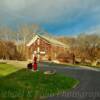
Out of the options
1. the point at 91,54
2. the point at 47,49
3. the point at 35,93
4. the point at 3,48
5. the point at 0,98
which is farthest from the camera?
the point at 47,49

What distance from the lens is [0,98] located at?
13883 mm

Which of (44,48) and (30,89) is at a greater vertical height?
(44,48)

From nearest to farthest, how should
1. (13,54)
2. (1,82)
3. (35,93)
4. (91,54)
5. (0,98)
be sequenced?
(0,98) < (35,93) < (1,82) < (13,54) < (91,54)

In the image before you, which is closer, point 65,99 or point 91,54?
point 65,99

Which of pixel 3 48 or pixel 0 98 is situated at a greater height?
pixel 3 48

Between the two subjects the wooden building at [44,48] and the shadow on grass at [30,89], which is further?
the wooden building at [44,48]

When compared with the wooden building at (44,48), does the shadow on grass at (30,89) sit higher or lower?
A: lower

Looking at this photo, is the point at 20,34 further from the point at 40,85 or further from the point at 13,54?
the point at 40,85

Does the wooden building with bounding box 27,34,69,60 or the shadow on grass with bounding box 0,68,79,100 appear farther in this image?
the wooden building with bounding box 27,34,69,60

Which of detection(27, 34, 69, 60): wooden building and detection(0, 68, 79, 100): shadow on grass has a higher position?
detection(27, 34, 69, 60): wooden building

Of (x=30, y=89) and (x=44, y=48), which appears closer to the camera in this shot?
(x=30, y=89)

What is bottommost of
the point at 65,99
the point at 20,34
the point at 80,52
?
the point at 65,99

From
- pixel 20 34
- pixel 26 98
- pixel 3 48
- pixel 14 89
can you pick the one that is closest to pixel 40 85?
pixel 14 89

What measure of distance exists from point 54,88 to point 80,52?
44013 mm
